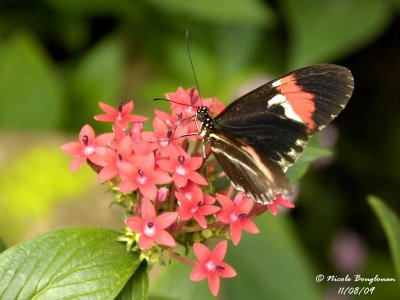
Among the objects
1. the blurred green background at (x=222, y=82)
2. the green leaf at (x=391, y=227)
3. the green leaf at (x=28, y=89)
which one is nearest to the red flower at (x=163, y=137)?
the green leaf at (x=391, y=227)

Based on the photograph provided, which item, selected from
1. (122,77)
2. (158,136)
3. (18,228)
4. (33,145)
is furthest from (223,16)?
(158,136)

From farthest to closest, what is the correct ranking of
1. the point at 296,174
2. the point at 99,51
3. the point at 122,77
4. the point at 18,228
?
the point at 122,77, the point at 99,51, the point at 18,228, the point at 296,174

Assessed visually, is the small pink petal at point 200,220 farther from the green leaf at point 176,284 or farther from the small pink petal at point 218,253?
the green leaf at point 176,284

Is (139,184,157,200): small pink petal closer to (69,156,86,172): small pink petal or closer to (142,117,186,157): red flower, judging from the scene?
(142,117,186,157): red flower

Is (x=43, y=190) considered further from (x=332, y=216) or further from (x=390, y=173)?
(x=390, y=173)

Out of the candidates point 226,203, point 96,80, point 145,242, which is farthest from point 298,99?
point 96,80
